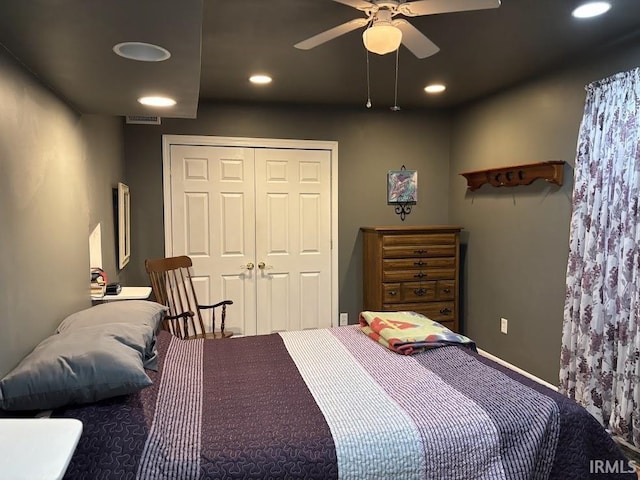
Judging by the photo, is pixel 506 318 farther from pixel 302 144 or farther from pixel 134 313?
pixel 134 313

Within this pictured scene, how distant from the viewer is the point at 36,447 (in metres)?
1.04

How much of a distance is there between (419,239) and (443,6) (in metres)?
2.54

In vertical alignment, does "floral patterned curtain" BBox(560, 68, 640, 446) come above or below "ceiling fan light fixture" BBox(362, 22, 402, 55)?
below

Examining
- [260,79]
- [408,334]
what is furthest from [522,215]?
[260,79]

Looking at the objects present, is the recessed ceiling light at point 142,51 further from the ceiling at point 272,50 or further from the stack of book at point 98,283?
the stack of book at point 98,283

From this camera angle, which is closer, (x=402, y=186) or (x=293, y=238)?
(x=293, y=238)

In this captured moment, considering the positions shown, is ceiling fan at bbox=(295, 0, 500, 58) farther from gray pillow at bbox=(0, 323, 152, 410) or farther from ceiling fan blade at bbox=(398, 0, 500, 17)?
gray pillow at bbox=(0, 323, 152, 410)

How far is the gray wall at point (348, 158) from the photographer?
4.21 meters

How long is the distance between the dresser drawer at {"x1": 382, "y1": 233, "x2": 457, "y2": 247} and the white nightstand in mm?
3351

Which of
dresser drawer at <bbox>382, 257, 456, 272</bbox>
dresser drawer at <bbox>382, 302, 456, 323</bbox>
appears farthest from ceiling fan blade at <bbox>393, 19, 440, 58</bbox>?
dresser drawer at <bbox>382, 302, 456, 323</bbox>

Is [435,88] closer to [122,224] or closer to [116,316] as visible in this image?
[122,224]

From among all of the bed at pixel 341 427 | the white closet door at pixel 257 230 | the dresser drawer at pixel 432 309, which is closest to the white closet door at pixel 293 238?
the white closet door at pixel 257 230

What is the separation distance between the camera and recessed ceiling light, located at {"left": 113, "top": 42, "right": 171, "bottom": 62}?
155 cm

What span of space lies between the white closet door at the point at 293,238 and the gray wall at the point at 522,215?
1.39m
